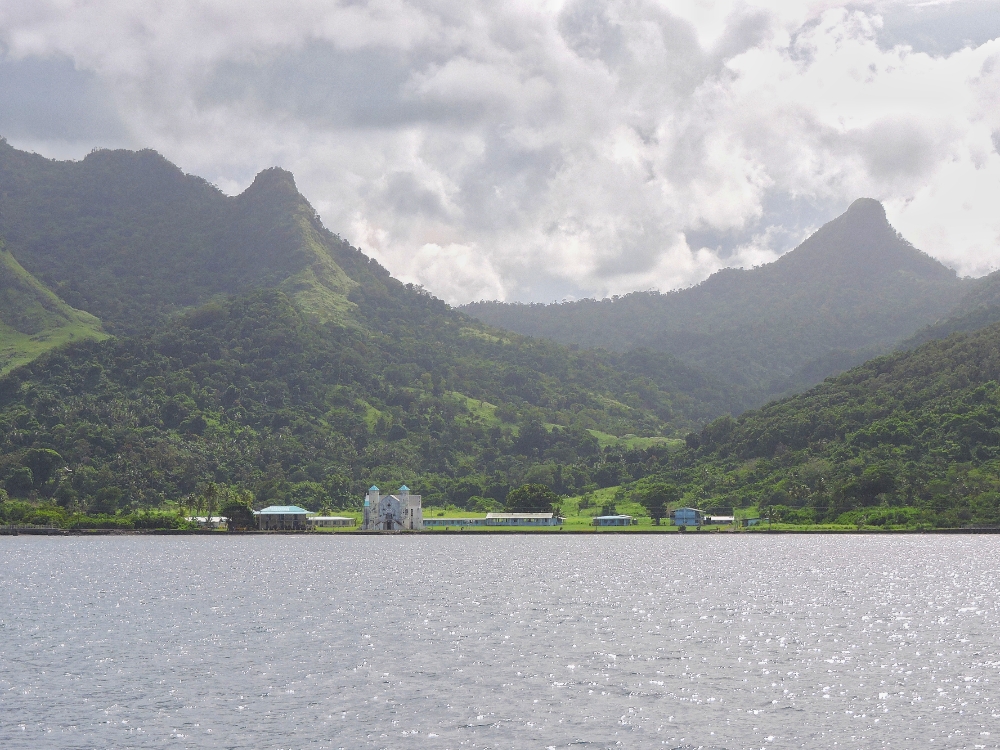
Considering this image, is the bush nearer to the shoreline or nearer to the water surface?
the shoreline

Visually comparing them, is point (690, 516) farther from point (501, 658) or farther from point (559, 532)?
point (501, 658)

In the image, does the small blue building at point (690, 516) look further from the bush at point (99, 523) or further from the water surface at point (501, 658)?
the bush at point (99, 523)

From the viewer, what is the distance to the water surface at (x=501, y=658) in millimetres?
36375

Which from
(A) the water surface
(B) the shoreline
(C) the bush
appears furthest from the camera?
(C) the bush

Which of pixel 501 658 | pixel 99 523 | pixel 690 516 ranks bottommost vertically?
pixel 501 658

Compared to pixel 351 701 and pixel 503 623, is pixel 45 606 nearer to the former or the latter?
pixel 503 623

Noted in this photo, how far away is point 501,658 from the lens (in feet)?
166

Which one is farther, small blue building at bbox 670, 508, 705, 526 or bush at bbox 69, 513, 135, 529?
small blue building at bbox 670, 508, 705, 526

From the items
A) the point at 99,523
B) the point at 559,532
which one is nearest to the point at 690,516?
the point at 559,532

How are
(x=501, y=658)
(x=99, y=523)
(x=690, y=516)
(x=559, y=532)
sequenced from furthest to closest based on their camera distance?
(x=559, y=532)
(x=690, y=516)
(x=99, y=523)
(x=501, y=658)

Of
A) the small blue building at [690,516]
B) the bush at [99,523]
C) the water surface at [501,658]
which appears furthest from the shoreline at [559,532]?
A: the water surface at [501,658]

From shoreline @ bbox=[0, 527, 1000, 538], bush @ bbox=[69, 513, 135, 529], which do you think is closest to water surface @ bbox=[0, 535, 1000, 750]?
shoreline @ bbox=[0, 527, 1000, 538]

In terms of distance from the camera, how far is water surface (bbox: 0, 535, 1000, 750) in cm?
3638

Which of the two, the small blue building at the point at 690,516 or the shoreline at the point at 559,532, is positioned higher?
the small blue building at the point at 690,516
